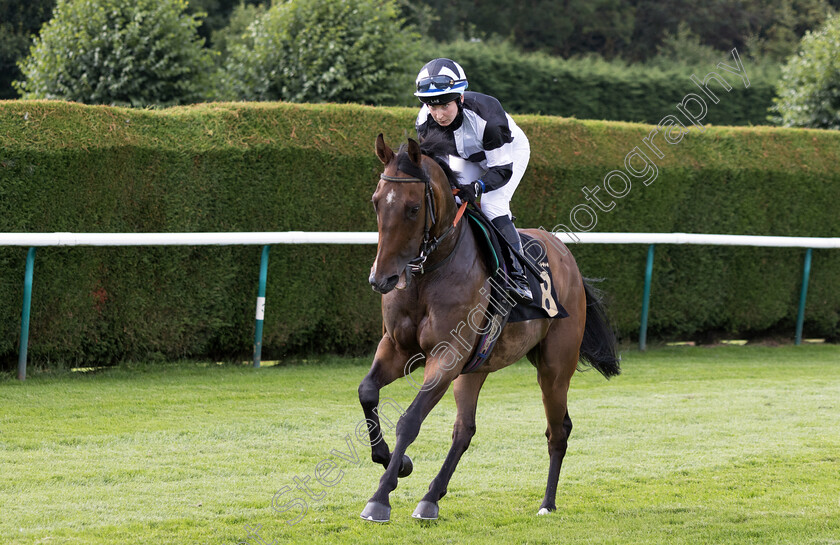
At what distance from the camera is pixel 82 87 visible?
9.98m

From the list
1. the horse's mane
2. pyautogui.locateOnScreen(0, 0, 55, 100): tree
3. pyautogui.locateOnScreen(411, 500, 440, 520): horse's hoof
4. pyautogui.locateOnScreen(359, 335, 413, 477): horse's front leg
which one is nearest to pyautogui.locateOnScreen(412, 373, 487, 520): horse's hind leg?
pyautogui.locateOnScreen(411, 500, 440, 520): horse's hoof

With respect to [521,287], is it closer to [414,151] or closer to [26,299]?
[414,151]

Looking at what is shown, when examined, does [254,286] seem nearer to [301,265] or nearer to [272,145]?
[301,265]

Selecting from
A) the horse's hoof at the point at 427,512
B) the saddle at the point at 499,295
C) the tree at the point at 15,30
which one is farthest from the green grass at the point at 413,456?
the tree at the point at 15,30

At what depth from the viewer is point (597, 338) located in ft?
17.3

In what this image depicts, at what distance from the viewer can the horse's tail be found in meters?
5.23

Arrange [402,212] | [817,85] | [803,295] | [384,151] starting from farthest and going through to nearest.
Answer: [817,85] → [803,295] → [384,151] → [402,212]

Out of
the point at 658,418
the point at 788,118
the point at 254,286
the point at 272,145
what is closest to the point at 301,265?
the point at 254,286

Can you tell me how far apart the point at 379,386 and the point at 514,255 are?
98 centimetres

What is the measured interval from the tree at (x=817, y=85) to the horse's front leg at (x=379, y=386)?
961 centimetres

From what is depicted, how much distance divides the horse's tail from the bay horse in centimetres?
52

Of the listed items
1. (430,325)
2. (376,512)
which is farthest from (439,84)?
(376,512)

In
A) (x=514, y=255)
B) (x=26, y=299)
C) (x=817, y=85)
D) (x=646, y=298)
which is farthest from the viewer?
(x=817, y=85)

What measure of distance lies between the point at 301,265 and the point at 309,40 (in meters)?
3.68
